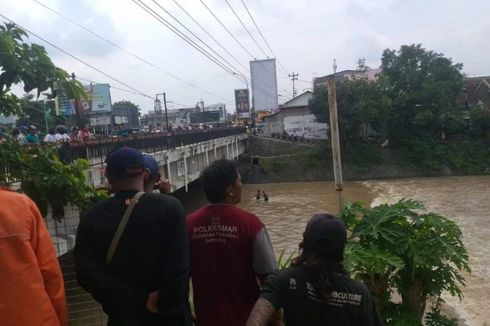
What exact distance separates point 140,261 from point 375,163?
41.0m

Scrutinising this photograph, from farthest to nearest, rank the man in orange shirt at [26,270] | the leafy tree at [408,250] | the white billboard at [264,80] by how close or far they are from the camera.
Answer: the white billboard at [264,80]
the leafy tree at [408,250]
the man in orange shirt at [26,270]

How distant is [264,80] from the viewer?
66.7 meters

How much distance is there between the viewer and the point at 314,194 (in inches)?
1339

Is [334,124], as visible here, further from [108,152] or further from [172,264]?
[108,152]

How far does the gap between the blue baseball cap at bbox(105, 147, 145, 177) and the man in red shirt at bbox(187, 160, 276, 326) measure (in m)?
0.46

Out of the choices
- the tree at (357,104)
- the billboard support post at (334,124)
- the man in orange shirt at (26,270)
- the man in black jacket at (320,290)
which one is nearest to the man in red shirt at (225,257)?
the man in black jacket at (320,290)

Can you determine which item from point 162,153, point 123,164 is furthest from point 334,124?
point 162,153

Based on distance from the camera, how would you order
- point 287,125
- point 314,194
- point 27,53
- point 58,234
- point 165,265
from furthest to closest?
point 287,125 → point 314,194 → point 58,234 → point 27,53 → point 165,265

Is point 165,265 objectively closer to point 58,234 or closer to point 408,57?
point 58,234

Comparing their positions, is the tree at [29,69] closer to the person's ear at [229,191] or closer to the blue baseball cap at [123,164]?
the blue baseball cap at [123,164]

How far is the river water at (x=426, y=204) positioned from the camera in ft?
36.7

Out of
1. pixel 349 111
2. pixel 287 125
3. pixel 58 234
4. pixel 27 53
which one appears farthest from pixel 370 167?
pixel 27 53

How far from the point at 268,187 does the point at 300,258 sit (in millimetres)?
37411

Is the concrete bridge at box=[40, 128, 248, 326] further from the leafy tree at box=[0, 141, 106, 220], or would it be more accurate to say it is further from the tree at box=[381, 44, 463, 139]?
the tree at box=[381, 44, 463, 139]
